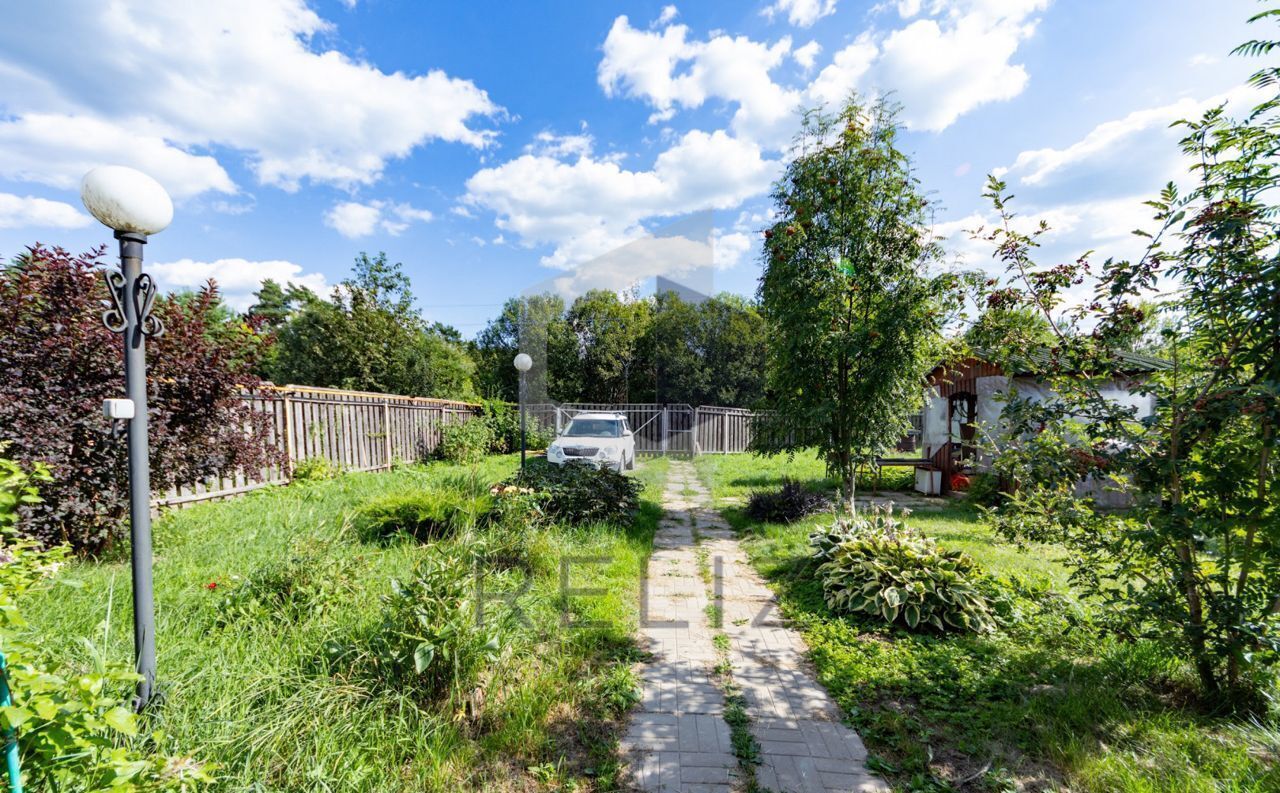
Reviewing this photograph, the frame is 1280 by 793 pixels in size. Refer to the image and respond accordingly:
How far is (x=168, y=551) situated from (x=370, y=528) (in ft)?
4.94

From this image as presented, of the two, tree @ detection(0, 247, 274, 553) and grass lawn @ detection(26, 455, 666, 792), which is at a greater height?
tree @ detection(0, 247, 274, 553)

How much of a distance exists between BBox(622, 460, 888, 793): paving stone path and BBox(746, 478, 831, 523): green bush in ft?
6.44

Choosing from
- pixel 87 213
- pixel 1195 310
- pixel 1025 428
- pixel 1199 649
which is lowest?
pixel 1199 649

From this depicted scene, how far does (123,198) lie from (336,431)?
7.89m

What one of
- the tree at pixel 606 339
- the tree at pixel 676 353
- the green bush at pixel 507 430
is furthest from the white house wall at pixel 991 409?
the tree at pixel 606 339

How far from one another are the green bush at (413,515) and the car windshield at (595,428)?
226 inches

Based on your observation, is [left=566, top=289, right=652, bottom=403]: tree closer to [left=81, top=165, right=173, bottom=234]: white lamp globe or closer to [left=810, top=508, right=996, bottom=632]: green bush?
[left=810, top=508, right=996, bottom=632]: green bush

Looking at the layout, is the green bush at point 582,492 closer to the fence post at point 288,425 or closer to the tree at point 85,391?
the tree at point 85,391

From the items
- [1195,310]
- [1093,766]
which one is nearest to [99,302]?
[1093,766]

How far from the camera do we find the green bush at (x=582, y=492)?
556cm

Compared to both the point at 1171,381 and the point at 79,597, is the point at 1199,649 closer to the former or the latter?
the point at 1171,381

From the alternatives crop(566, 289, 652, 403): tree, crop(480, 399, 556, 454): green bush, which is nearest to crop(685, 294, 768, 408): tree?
crop(566, 289, 652, 403): tree

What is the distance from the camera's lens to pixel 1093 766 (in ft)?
6.48

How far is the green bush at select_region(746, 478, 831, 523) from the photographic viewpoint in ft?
21.1
